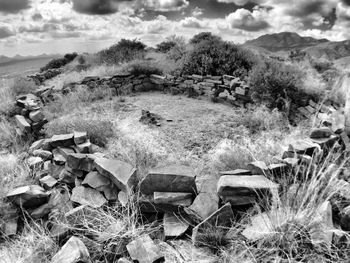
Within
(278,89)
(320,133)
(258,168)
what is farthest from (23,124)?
(278,89)

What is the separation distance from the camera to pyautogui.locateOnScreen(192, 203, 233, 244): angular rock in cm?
273

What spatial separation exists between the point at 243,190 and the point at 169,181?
793mm

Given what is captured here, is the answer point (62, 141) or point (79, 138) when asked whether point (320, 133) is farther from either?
point (62, 141)

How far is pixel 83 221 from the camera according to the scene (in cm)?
302

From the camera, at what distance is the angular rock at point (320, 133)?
3848 mm

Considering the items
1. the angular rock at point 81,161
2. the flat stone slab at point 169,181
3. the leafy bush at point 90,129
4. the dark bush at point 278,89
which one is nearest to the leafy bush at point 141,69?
the dark bush at point 278,89

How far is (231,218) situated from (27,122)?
4.83m

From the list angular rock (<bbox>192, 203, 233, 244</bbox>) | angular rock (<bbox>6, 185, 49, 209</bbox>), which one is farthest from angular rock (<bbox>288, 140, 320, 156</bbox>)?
angular rock (<bbox>6, 185, 49, 209</bbox>)

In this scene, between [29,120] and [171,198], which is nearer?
[171,198]

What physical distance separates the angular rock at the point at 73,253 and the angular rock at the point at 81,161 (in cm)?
120

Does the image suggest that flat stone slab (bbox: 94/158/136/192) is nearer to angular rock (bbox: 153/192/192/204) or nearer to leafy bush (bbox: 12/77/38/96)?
angular rock (bbox: 153/192/192/204)


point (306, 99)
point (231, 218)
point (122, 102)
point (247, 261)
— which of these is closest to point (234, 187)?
point (231, 218)

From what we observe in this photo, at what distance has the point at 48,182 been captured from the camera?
12.6 feet

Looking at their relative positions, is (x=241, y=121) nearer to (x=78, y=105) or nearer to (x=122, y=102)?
(x=122, y=102)
